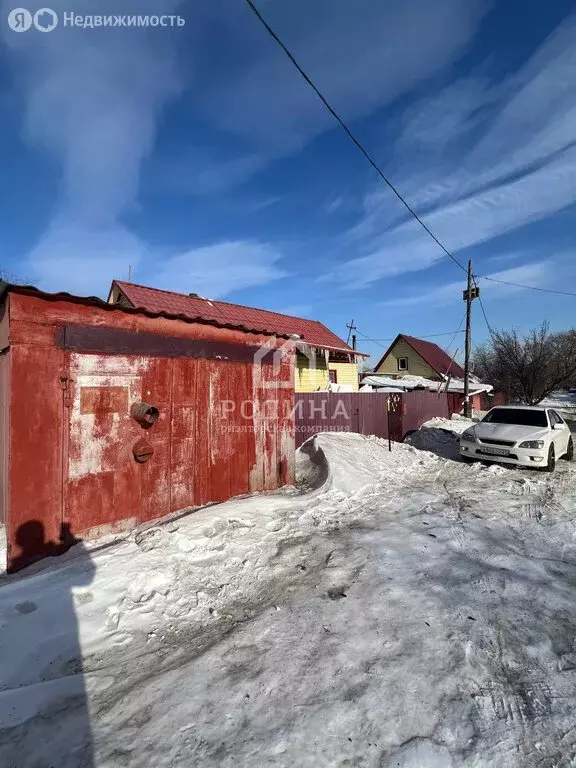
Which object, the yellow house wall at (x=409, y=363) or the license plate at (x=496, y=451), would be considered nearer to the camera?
the license plate at (x=496, y=451)

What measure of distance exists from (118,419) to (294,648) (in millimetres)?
3356

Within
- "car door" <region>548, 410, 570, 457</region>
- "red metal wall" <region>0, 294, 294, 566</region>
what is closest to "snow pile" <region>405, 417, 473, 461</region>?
"car door" <region>548, 410, 570, 457</region>

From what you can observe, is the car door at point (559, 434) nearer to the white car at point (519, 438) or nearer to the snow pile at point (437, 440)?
the white car at point (519, 438)

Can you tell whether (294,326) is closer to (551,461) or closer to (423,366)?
(551,461)

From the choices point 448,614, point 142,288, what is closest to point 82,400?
point 448,614

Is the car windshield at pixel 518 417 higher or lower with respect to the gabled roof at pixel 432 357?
lower

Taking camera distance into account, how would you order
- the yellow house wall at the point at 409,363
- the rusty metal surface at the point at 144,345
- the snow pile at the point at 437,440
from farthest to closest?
the yellow house wall at the point at 409,363 < the snow pile at the point at 437,440 < the rusty metal surface at the point at 144,345

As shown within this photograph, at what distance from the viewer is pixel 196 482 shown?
18.9 feet

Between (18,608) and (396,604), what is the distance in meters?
3.16

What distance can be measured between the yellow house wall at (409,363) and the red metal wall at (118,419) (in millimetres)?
27334

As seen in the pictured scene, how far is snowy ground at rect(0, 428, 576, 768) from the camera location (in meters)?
2.06

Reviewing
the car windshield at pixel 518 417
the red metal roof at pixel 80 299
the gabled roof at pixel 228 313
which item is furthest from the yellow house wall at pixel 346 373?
the red metal roof at pixel 80 299

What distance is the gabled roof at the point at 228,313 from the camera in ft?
43.3

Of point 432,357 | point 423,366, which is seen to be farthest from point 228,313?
point 432,357
